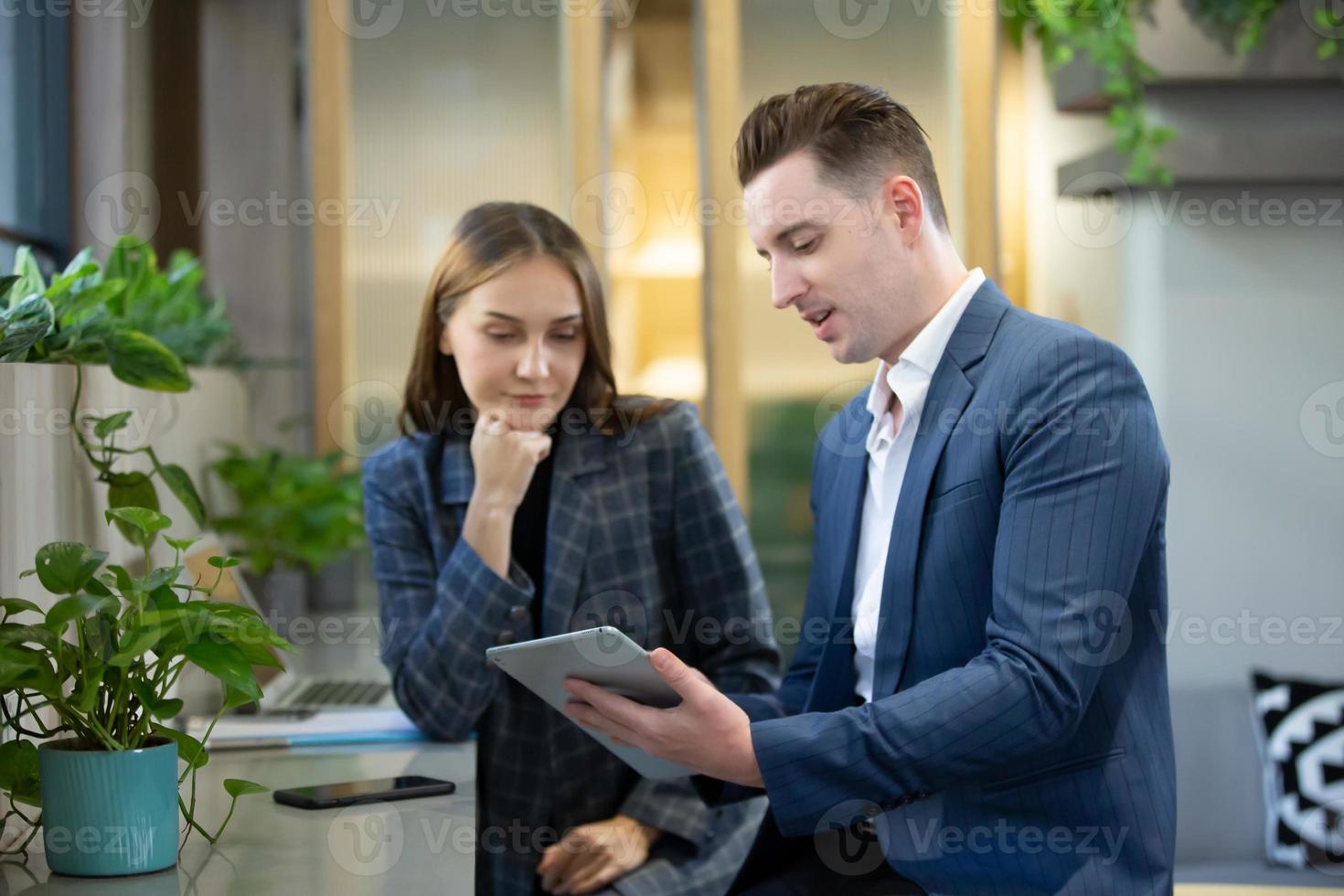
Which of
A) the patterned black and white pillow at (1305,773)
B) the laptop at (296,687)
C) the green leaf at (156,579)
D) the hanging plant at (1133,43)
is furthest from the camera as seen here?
the hanging plant at (1133,43)

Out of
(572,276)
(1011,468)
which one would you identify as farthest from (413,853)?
(572,276)

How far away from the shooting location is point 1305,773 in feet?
9.10

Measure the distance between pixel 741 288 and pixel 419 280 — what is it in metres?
0.86

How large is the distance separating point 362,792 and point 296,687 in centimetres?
86

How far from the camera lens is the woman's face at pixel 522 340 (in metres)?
1.84

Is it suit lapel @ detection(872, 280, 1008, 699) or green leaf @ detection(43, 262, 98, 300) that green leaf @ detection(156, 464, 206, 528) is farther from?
suit lapel @ detection(872, 280, 1008, 699)

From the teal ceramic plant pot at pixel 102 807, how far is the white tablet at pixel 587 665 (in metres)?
0.34

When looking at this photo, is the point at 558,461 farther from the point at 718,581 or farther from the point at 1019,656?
the point at 1019,656

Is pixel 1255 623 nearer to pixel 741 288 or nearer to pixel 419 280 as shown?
pixel 741 288

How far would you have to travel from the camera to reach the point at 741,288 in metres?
3.53

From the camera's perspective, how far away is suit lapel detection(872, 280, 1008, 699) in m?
1.45

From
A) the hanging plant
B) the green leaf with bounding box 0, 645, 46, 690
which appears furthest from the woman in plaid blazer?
the hanging plant

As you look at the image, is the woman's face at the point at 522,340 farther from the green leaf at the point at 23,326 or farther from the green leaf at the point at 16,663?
the green leaf at the point at 16,663

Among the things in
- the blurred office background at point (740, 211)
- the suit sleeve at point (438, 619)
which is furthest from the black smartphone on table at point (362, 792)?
the blurred office background at point (740, 211)
